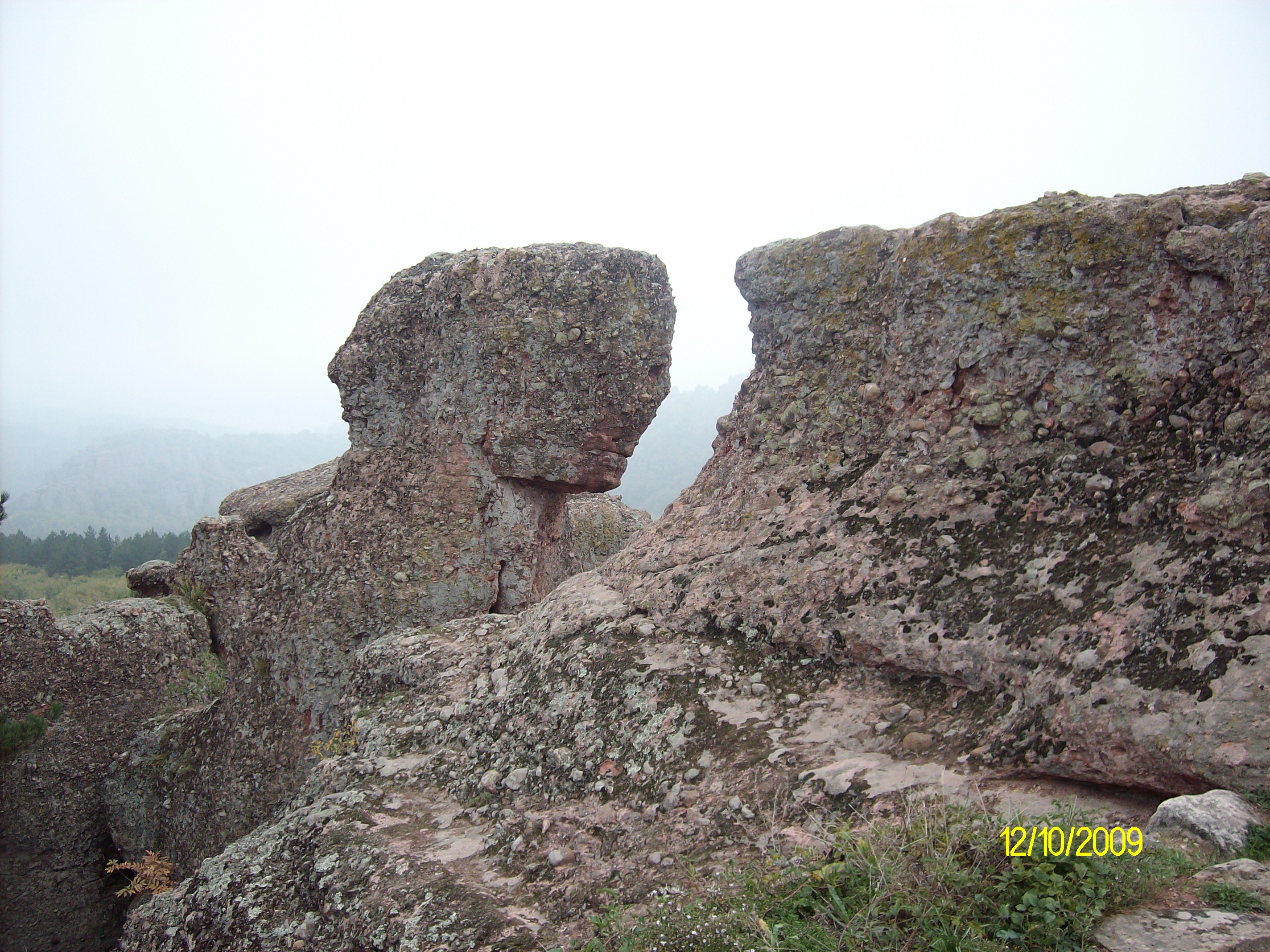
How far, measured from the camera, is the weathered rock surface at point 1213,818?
8.99ft

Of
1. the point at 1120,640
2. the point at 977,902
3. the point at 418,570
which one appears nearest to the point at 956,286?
the point at 1120,640

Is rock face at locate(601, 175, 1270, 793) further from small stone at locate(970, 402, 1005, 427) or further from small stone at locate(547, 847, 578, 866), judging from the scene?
small stone at locate(547, 847, 578, 866)

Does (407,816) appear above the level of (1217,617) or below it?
below

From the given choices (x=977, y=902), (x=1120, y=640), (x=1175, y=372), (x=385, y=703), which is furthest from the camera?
(x=385, y=703)

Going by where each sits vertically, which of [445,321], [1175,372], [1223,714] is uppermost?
[445,321]

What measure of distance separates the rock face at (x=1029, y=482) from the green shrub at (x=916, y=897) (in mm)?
687

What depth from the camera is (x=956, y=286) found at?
4832mm

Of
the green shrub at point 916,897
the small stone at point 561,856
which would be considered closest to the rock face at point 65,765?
the small stone at point 561,856

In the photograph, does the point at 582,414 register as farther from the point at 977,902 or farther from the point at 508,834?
the point at 977,902

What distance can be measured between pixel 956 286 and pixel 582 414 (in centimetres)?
426

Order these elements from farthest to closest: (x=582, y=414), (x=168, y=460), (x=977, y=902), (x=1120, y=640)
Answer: (x=168, y=460) → (x=582, y=414) → (x=1120, y=640) → (x=977, y=902)

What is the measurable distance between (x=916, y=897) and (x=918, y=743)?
1.21 meters
